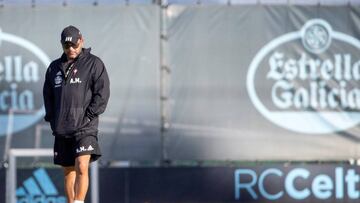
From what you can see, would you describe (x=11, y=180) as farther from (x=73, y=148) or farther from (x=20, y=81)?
(x=73, y=148)

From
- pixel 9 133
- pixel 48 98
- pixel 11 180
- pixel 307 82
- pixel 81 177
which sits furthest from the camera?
pixel 307 82

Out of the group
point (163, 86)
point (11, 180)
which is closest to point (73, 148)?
point (11, 180)

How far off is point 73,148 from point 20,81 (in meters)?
2.27

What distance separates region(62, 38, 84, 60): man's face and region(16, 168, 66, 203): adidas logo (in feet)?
8.10

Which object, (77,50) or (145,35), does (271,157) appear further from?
(77,50)

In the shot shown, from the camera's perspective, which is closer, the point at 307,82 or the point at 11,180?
the point at 11,180

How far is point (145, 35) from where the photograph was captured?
11.0 metres

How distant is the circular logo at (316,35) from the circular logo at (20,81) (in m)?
2.68

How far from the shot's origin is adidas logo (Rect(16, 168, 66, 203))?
10.9 meters

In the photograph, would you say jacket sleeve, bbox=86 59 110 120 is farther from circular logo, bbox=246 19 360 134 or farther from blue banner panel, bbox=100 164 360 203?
circular logo, bbox=246 19 360 134

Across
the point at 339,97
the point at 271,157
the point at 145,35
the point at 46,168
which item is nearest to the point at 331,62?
the point at 339,97

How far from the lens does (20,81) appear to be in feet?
35.9

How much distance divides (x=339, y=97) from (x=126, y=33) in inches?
90.9

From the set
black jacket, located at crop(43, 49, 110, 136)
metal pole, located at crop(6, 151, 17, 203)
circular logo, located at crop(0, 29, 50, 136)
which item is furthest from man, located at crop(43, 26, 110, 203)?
circular logo, located at crop(0, 29, 50, 136)
